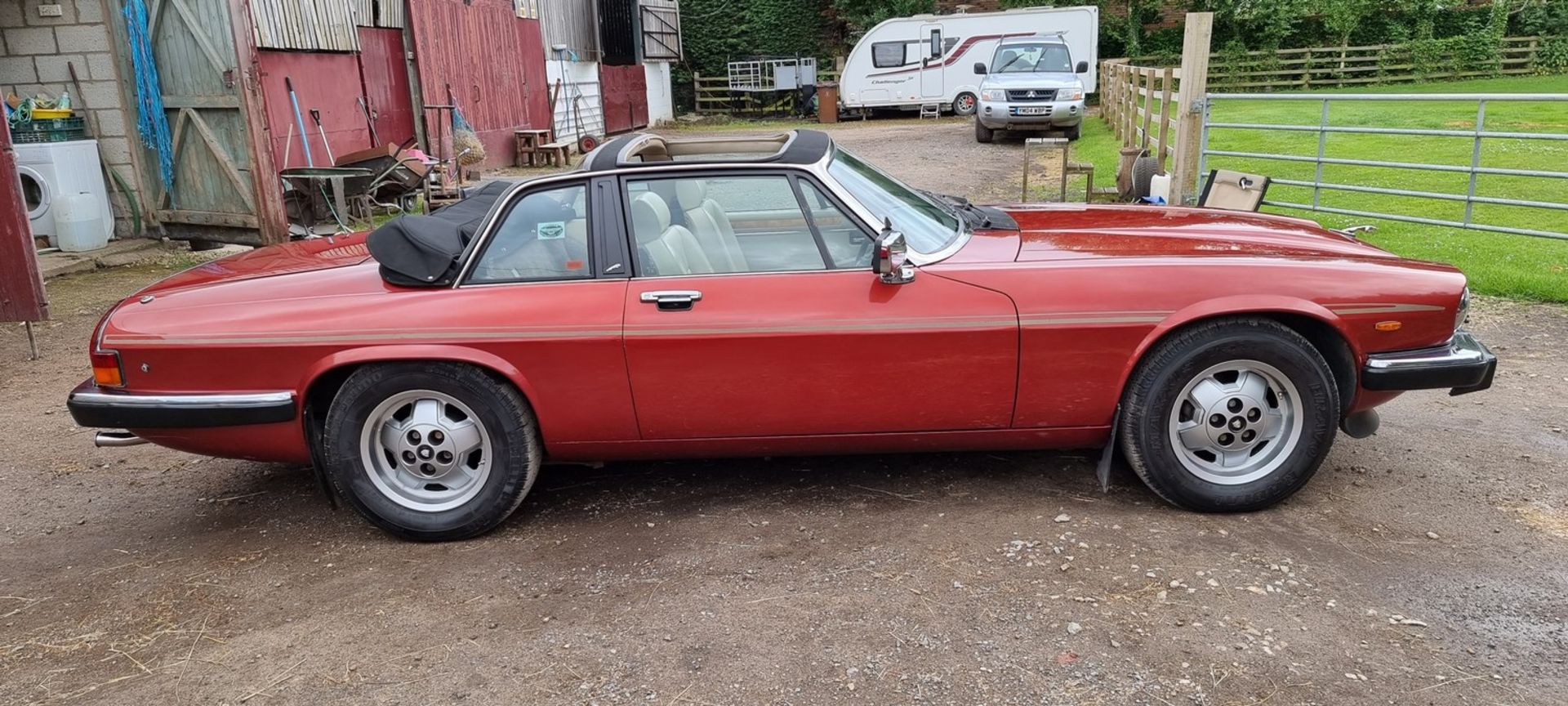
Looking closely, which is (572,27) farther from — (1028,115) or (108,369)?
(108,369)

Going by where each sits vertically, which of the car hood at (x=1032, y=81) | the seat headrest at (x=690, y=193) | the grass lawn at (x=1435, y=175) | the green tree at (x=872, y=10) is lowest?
the grass lawn at (x=1435, y=175)

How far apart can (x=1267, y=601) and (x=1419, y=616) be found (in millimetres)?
430

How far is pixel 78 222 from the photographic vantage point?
34.2 feet

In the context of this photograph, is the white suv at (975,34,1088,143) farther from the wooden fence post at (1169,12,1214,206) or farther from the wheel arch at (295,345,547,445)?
the wheel arch at (295,345,547,445)

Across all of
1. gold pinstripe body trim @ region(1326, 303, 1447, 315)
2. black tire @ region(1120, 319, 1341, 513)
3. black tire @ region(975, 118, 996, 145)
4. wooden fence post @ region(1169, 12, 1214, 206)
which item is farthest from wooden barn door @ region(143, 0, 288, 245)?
black tire @ region(975, 118, 996, 145)

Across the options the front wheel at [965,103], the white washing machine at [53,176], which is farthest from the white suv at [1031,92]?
the white washing machine at [53,176]

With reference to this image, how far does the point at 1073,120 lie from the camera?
18.8m

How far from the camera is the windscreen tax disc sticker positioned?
405 centimetres

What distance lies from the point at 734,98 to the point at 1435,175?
2254 cm

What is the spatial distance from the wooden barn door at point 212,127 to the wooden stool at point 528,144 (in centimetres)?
827

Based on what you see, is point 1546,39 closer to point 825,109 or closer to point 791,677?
point 825,109

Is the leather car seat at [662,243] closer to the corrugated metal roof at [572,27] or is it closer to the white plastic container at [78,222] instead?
the white plastic container at [78,222]

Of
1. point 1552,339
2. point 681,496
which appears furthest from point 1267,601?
point 1552,339

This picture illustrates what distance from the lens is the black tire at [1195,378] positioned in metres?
3.75
